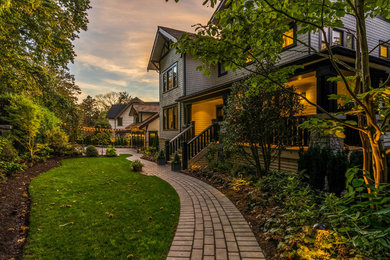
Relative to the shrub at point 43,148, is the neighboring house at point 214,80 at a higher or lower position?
higher

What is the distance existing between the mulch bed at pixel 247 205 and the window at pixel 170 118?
7.83 metres

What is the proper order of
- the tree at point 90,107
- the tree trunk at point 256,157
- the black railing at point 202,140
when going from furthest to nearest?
the tree at point 90,107 → the black railing at point 202,140 → the tree trunk at point 256,157

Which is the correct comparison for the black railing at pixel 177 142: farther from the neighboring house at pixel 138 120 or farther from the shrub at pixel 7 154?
the shrub at pixel 7 154

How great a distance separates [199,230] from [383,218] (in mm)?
2486

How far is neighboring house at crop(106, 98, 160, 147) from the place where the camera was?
73.4ft

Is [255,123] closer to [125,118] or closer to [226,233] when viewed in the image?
[226,233]

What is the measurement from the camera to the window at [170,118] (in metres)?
15.4

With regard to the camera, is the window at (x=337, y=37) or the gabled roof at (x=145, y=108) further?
the gabled roof at (x=145, y=108)

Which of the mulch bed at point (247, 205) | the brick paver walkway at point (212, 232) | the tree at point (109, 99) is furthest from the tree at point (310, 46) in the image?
the tree at point (109, 99)

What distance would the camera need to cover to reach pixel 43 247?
→ 2848mm

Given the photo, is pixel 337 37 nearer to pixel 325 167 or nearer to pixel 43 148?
pixel 325 167

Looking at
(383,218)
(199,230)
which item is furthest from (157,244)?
(383,218)

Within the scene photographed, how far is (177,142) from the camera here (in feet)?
39.0

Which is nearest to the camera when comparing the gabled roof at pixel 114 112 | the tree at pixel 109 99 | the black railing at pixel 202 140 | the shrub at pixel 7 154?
the shrub at pixel 7 154
